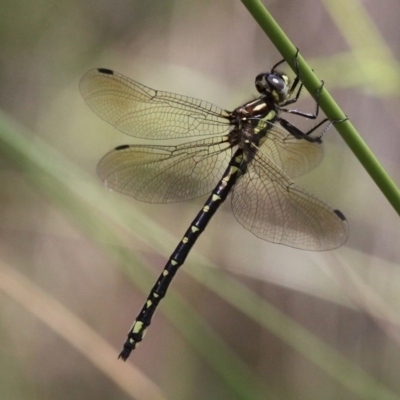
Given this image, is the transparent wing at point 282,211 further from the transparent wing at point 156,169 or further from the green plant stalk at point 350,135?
the green plant stalk at point 350,135

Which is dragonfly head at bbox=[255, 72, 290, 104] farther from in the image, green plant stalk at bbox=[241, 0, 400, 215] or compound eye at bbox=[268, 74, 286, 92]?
green plant stalk at bbox=[241, 0, 400, 215]

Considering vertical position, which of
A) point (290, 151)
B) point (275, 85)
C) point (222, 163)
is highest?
point (275, 85)

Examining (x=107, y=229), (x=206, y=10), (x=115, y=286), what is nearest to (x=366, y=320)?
(x=115, y=286)

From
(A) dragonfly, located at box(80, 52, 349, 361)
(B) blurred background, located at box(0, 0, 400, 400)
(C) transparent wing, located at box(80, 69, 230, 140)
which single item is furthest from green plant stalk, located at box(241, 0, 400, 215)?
(B) blurred background, located at box(0, 0, 400, 400)

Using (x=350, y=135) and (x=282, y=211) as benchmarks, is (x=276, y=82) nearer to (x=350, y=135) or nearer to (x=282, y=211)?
(x=282, y=211)

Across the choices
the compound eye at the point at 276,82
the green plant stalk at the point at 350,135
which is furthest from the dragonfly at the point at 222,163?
the green plant stalk at the point at 350,135

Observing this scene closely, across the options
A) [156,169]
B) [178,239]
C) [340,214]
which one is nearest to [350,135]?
[340,214]
